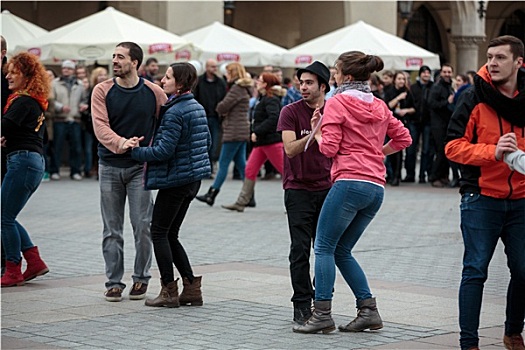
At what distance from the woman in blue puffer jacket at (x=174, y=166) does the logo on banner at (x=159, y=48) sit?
12.7 metres

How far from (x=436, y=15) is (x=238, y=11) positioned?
7.64m

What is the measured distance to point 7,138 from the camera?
361 inches

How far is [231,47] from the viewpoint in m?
23.6

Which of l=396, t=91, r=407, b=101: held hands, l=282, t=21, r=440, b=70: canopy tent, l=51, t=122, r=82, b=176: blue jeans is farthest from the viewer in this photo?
l=282, t=21, r=440, b=70: canopy tent

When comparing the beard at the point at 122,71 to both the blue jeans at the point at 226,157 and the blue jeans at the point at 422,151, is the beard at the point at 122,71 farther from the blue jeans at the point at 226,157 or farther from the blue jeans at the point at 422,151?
the blue jeans at the point at 422,151

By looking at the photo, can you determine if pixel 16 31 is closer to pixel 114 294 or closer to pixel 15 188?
pixel 15 188

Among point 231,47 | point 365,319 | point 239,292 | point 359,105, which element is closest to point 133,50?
point 239,292

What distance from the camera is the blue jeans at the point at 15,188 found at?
9141 mm

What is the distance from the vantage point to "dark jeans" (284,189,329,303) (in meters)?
7.55

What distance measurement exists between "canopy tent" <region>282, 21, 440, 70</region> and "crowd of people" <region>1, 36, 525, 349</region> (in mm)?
14628

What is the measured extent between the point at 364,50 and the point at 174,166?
51.7ft

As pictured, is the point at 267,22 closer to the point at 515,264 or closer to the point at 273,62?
the point at 273,62

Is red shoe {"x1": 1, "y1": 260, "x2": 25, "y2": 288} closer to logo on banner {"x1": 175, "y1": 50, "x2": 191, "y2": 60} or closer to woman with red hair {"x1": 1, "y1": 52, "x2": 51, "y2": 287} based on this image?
woman with red hair {"x1": 1, "y1": 52, "x2": 51, "y2": 287}

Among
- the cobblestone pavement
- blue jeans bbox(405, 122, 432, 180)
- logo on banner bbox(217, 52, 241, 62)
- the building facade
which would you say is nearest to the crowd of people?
the cobblestone pavement
